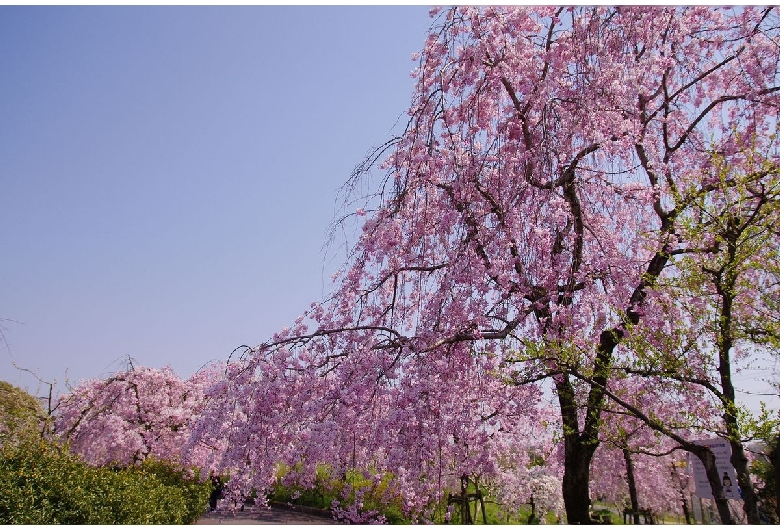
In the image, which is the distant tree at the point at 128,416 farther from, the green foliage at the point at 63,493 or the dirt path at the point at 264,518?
the green foliage at the point at 63,493

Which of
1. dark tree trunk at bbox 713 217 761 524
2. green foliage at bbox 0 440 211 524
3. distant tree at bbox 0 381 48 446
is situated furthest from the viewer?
distant tree at bbox 0 381 48 446

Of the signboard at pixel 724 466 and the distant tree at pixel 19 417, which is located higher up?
the distant tree at pixel 19 417

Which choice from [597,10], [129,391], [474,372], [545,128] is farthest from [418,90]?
[129,391]

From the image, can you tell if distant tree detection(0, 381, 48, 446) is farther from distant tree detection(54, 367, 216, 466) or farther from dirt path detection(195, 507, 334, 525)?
dirt path detection(195, 507, 334, 525)

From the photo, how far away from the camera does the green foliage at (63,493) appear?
624 centimetres

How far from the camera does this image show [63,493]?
6828mm

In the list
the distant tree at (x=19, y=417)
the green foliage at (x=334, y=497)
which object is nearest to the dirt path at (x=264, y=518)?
the green foliage at (x=334, y=497)

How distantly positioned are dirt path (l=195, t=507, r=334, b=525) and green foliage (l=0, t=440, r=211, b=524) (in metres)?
5.40

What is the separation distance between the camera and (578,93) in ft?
21.9

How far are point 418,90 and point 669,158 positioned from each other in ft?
12.8

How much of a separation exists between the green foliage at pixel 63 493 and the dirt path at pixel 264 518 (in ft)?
17.7

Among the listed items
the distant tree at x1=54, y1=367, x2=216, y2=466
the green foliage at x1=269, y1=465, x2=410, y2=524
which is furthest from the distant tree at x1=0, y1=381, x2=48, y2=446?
the green foliage at x1=269, y1=465, x2=410, y2=524

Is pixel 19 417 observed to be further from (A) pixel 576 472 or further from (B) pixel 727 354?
(B) pixel 727 354

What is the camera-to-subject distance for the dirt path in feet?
47.9
